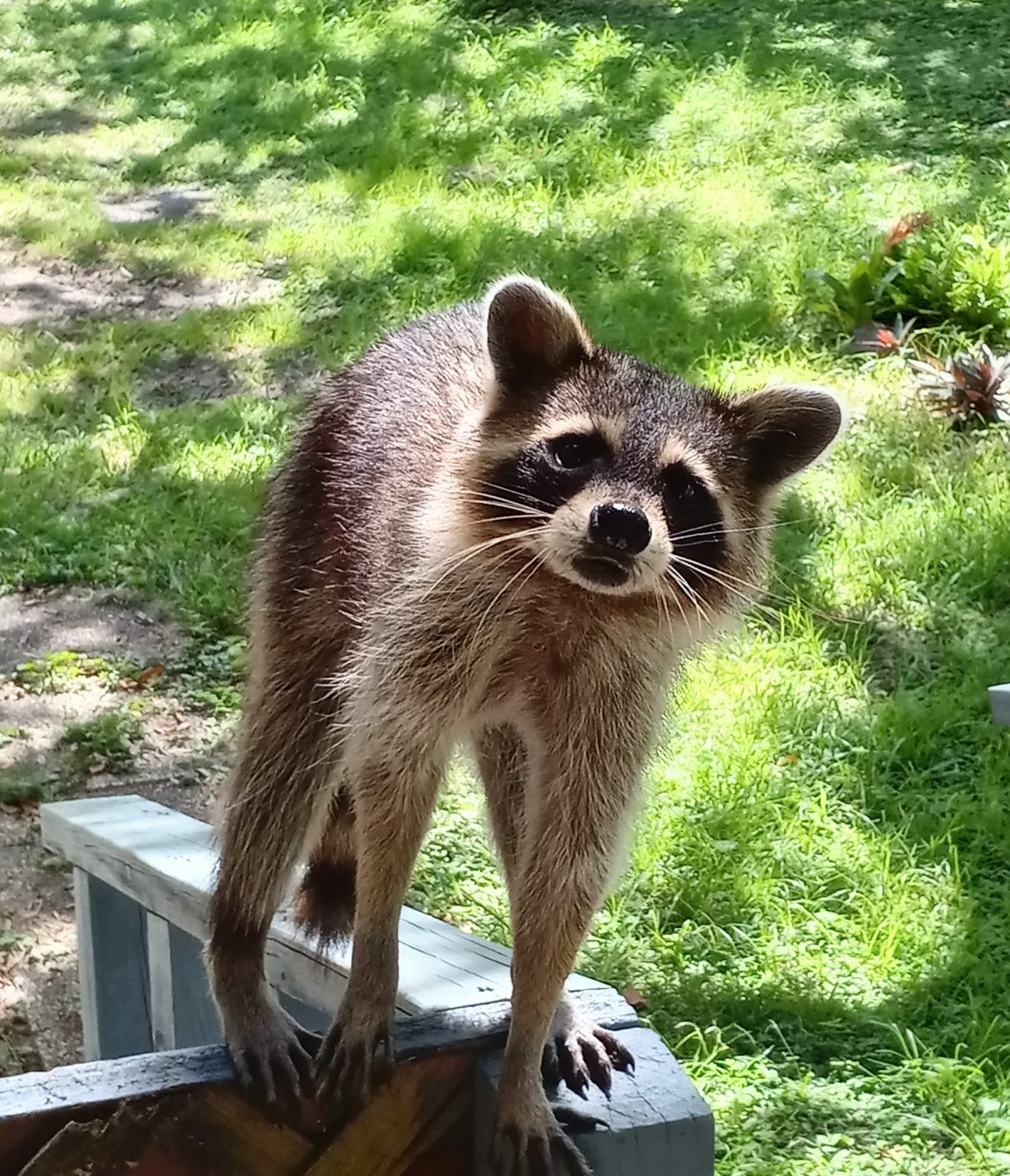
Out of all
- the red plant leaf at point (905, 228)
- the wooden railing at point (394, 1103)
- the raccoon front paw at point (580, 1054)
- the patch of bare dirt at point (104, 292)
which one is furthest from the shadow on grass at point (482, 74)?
the raccoon front paw at point (580, 1054)

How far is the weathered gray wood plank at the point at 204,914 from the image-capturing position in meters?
2.21

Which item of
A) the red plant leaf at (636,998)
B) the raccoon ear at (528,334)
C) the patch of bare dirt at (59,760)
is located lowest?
the patch of bare dirt at (59,760)

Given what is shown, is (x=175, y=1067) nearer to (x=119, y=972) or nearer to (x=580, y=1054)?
(x=580, y=1054)

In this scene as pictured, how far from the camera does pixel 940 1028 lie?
10.9 ft

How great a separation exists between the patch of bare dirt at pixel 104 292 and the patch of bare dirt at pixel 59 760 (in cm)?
218

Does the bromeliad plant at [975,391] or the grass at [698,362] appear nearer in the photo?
the grass at [698,362]

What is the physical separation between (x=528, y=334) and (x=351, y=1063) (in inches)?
39.1

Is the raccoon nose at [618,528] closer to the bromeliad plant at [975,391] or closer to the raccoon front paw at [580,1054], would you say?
the raccoon front paw at [580,1054]

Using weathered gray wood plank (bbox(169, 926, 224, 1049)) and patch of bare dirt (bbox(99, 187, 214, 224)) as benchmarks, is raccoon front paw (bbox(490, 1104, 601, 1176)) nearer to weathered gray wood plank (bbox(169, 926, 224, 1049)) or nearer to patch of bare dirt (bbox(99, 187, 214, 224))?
weathered gray wood plank (bbox(169, 926, 224, 1049))

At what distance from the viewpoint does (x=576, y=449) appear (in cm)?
210

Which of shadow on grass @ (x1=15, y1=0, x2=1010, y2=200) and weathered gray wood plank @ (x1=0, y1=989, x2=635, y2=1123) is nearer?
weathered gray wood plank @ (x1=0, y1=989, x2=635, y2=1123)

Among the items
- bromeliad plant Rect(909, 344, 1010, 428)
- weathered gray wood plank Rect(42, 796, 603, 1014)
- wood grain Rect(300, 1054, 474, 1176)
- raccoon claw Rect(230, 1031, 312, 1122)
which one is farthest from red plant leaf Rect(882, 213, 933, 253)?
wood grain Rect(300, 1054, 474, 1176)

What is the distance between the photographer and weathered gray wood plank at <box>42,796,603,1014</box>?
2.21m

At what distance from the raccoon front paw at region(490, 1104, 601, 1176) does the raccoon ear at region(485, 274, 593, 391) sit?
3.16ft
